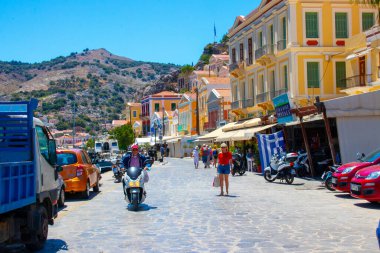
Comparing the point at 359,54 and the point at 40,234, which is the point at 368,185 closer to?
the point at 40,234

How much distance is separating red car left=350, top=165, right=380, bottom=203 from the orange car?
8293mm

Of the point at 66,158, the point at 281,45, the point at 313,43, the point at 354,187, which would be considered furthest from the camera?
the point at 281,45

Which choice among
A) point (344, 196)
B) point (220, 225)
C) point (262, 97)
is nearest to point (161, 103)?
point (262, 97)

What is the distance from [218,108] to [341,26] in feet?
83.1

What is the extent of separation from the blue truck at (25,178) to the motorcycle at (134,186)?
3.91m

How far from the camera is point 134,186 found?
14000 millimetres

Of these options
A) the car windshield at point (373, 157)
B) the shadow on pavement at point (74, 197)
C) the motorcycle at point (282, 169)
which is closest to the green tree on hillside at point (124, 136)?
the motorcycle at point (282, 169)

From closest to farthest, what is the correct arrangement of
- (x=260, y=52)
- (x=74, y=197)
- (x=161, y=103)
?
(x=74, y=197) < (x=260, y=52) < (x=161, y=103)

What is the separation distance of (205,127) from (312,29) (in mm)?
31879

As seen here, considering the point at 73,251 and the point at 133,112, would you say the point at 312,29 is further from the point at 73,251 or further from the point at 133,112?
the point at 133,112

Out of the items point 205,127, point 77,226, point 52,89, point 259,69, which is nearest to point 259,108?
point 259,69

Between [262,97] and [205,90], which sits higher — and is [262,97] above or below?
below

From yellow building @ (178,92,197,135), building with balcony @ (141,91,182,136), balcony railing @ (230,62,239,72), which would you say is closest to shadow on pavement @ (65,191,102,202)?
balcony railing @ (230,62,239,72)

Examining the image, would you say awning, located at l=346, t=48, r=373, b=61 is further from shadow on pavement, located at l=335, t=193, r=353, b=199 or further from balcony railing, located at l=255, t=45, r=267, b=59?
shadow on pavement, located at l=335, t=193, r=353, b=199
